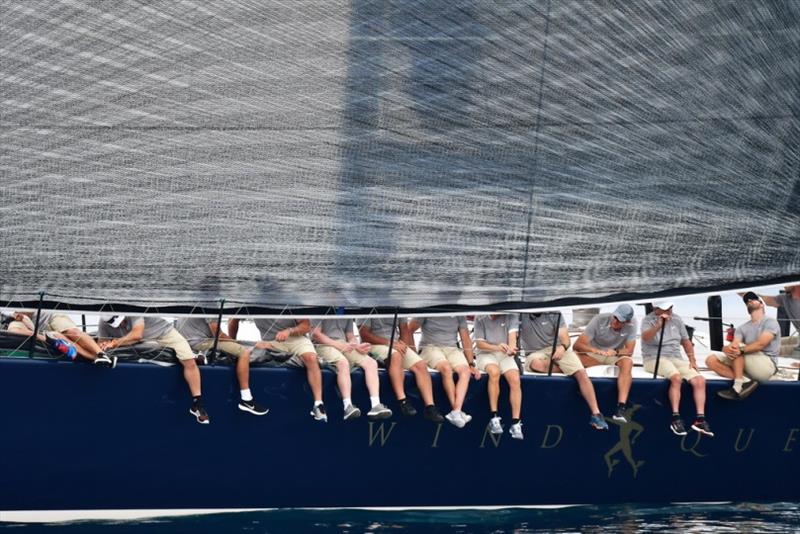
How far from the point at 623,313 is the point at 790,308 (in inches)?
70.1

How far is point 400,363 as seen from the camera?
27.8 feet

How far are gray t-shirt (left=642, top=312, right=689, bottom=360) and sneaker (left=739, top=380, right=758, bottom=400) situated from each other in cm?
54

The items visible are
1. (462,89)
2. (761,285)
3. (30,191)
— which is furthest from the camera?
(761,285)

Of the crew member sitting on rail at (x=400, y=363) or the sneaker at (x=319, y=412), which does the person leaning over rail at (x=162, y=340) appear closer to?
the sneaker at (x=319, y=412)

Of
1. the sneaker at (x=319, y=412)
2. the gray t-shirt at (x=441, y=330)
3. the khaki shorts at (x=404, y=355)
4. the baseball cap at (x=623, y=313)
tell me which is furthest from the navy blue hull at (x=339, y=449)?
the baseball cap at (x=623, y=313)

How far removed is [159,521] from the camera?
818 cm

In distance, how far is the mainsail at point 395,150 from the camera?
7957 millimetres

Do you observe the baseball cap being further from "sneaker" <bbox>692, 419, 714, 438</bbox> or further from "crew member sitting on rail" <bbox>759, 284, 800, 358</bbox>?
"crew member sitting on rail" <bbox>759, 284, 800, 358</bbox>

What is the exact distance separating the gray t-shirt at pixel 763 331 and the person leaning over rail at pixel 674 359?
398mm

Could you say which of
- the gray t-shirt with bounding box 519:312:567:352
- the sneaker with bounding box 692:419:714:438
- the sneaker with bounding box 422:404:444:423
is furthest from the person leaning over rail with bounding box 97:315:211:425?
the sneaker with bounding box 692:419:714:438

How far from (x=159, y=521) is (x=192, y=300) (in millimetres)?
1432

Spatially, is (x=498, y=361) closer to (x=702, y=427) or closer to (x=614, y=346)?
(x=614, y=346)

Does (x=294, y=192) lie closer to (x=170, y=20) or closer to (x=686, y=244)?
(x=170, y=20)

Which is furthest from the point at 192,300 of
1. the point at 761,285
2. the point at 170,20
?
the point at 761,285
